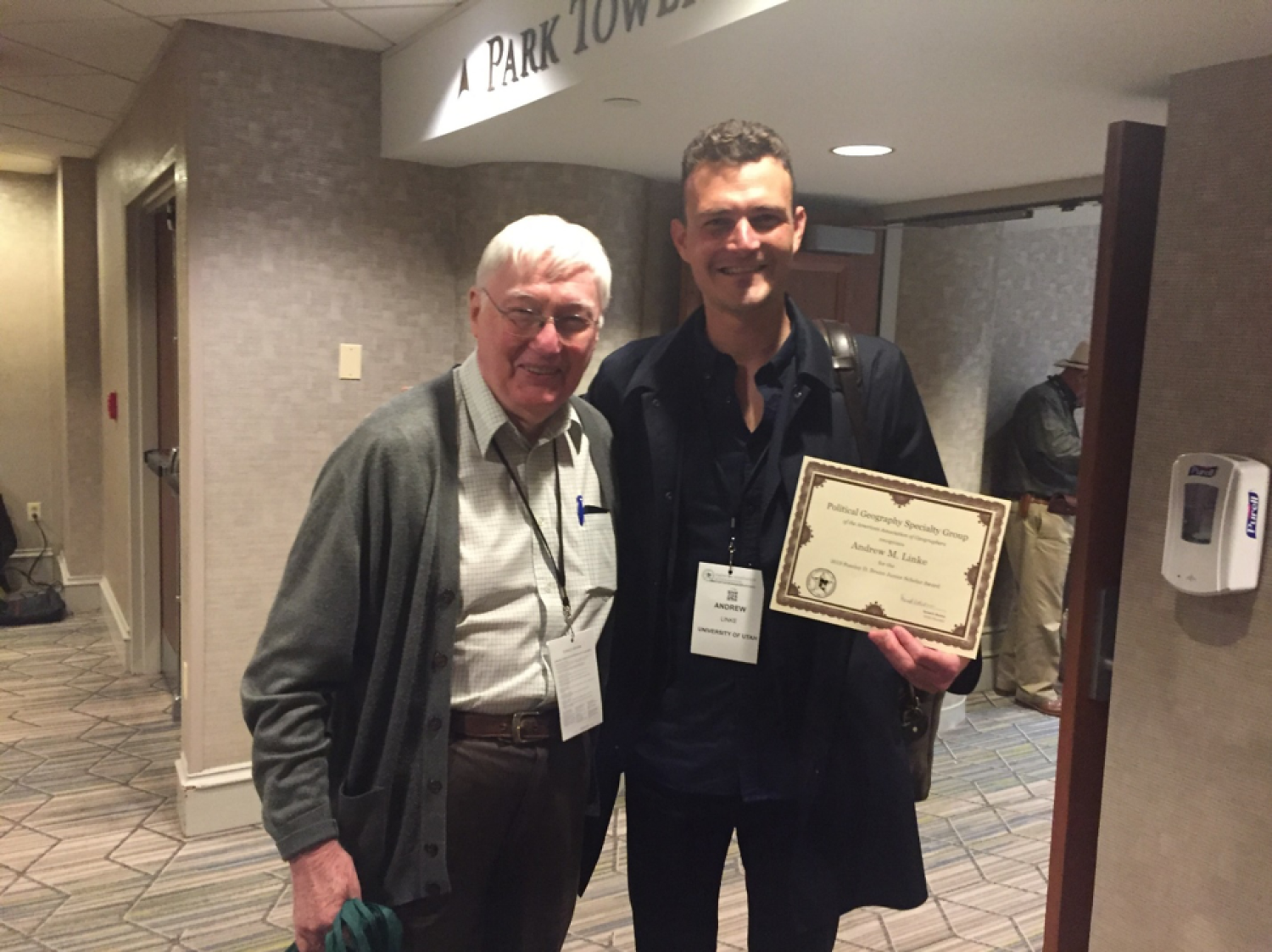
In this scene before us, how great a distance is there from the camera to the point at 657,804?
4.67 feet

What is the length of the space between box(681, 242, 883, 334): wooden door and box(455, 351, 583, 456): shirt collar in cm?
204

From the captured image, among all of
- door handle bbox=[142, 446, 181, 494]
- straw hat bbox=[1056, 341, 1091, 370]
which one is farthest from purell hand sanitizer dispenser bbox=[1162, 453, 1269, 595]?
door handle bbox=[142, 446, 181, 494]

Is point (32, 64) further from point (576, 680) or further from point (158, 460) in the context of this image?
point (576, 680)

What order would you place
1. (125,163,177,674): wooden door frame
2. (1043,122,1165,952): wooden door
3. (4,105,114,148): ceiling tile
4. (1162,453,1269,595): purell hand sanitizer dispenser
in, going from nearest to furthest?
(1162,453,1269,595): purell hand sanitizer dispenser < (1043,122,1165,952): wooden door < (125,163,177,674): wooden door frame < (4,105,114,148): ceiling tile

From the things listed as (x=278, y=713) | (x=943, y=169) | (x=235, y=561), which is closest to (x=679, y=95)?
(x=943, y=169)

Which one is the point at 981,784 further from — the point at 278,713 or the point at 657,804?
the point at 278,713

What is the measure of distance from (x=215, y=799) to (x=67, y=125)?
9.52 ft

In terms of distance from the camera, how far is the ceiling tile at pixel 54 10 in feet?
8.55

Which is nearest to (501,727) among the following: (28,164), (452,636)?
(452,636)

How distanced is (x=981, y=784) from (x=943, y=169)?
2125mm

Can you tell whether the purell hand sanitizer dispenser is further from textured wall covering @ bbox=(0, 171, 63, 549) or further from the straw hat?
textured wall covering @ bbox=(0, 171, 63, 549)

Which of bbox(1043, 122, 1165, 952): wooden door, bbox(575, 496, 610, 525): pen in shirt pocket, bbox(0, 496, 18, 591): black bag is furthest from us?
bbox(0, 496, 18, 591): black bag

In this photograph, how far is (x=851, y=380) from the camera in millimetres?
1363

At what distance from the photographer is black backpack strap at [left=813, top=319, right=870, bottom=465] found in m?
1.36
